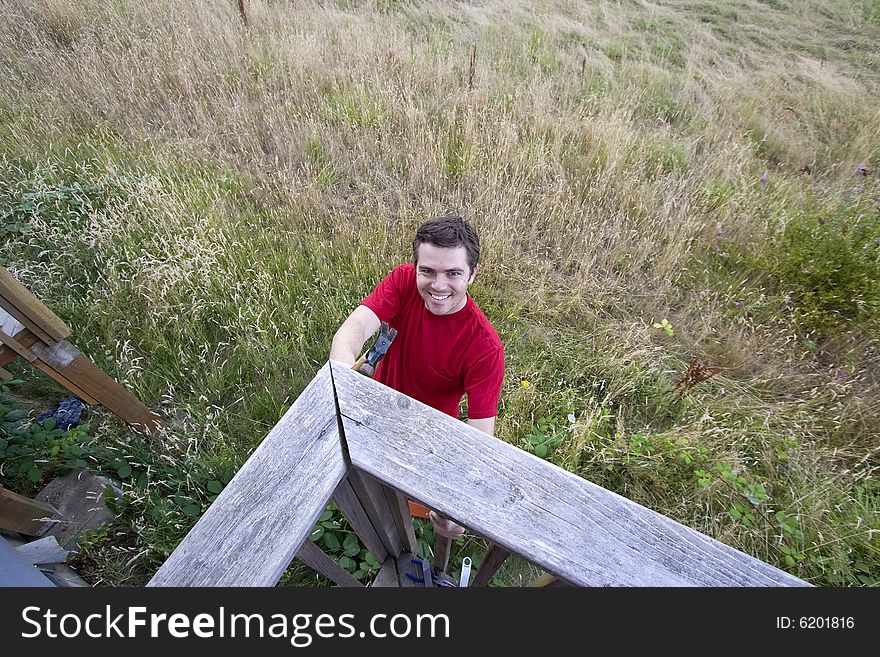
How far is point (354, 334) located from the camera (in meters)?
1.77

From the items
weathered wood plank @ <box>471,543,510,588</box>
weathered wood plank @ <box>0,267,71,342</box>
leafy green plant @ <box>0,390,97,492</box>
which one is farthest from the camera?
leafy green plant @ <box>0,390,97,492</box>

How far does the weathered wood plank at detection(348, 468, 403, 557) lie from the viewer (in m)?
1.22

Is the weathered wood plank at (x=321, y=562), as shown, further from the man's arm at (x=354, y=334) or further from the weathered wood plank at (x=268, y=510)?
the man's arm at (x=354, y=334)

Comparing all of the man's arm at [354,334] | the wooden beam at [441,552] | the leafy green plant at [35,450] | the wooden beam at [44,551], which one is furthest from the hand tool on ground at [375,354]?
the leafy green plant at [35,450]

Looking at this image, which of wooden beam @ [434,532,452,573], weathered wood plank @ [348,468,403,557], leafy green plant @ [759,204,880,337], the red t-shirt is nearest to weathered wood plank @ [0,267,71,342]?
the red t-shirt

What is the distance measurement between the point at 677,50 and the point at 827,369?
5557 mm

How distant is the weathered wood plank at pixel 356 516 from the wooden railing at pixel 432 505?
175 millimetres

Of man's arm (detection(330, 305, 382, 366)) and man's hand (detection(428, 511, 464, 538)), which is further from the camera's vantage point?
man's arm (detection(330, 305, 382, 366))

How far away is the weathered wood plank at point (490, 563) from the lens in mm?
1362

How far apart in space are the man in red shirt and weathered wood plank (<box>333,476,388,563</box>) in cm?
23

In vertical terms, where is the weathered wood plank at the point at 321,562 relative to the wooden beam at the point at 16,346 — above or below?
below

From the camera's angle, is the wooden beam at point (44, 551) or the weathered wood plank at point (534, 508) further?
the wooden beam at point (44, 551)

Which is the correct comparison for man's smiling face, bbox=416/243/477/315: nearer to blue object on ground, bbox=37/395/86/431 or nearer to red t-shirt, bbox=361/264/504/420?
red t-shirt, bbox=361/264/504/420
